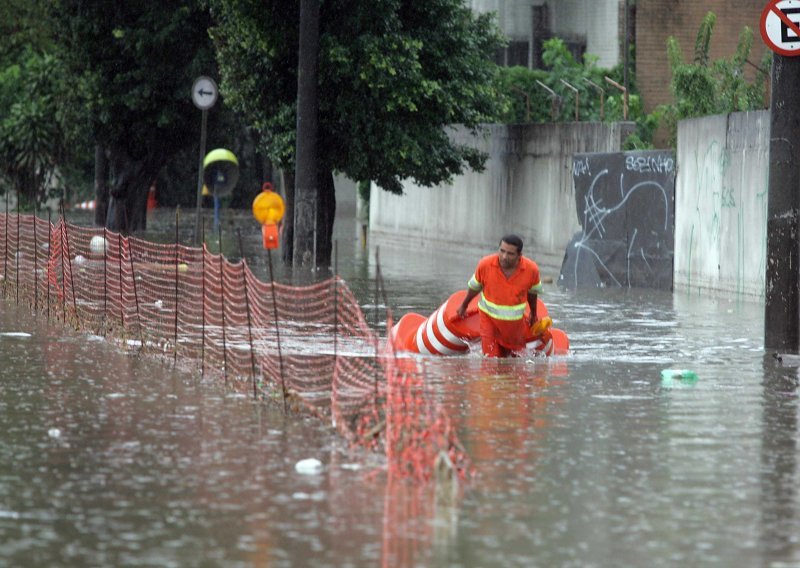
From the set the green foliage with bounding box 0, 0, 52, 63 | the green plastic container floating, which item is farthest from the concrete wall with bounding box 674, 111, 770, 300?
the green foliage with bounding box 0, 0, 52, 63

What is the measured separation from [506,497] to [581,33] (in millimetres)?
34379

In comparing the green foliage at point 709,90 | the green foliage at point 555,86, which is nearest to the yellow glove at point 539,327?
the green foliage at point 709,90

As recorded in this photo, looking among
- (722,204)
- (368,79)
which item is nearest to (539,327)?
(722,204)

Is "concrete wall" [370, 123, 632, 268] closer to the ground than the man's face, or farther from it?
farther from it

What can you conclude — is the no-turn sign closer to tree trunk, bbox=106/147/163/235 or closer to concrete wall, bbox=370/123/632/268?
concrete wall, bbox=370/123/632/268

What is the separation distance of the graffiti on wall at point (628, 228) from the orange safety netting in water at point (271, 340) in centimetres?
519

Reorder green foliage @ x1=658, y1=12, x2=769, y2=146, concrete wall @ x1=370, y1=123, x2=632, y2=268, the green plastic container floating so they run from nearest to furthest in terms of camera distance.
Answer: the green plastic container floating, green foliage @ x1=658, y1=12, x2=769, y2=146, concrete wall @ x1=370, y1=123, x2=632, y2=268

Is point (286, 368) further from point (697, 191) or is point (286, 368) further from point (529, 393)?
point (697, 191)

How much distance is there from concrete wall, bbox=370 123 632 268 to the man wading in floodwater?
1448 cm

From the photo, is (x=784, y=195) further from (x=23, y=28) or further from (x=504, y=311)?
(x=23, y=28)

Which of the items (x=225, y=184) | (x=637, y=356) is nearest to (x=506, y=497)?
(x=637, y=356)

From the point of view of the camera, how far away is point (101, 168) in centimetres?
4606

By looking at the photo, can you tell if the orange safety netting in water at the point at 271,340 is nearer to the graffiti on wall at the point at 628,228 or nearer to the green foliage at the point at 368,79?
the green foliage at the point at 368,79

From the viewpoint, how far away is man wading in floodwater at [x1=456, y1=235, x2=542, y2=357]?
50.2 feet
